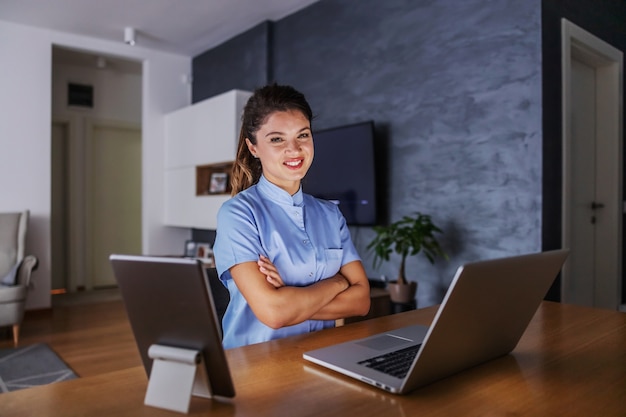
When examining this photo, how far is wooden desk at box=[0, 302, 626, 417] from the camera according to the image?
71cm

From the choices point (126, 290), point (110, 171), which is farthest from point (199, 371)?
point (110, 171)

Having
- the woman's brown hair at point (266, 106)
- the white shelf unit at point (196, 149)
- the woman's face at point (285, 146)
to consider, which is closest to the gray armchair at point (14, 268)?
the white shelf unit at point (196, 149)

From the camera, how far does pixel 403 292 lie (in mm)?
3078

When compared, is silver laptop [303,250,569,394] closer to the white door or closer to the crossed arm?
the crossed arm

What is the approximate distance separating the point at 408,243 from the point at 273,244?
177 centimetres

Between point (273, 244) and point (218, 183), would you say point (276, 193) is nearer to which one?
point (273, 244)

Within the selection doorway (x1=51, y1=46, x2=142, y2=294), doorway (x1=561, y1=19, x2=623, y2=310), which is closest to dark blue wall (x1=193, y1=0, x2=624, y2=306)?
doorway (x1=561, y1=19, x2=623, y2=310)

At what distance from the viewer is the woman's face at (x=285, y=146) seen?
136cm

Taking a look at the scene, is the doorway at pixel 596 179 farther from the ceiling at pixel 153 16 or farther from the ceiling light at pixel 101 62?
the ceiling light at pixel 101 62

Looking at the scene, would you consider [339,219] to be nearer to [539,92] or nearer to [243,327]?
[243,327]

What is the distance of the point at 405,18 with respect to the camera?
3.38 meters

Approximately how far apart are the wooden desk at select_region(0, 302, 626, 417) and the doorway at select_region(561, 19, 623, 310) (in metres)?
2.72

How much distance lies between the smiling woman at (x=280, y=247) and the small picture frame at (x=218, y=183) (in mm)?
3459

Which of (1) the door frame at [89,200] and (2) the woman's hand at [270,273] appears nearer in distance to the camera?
(2) the woman's hand at [270,273]
